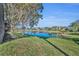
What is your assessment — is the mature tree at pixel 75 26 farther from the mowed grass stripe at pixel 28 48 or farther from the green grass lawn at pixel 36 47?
the mowed grass stripe at pixel 28 48

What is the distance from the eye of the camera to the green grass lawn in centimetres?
224

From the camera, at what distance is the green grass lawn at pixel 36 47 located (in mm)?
2238

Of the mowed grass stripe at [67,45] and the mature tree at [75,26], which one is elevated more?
the mature tree at [75,26]

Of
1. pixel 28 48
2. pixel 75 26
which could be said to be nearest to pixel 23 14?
pixel 28 48

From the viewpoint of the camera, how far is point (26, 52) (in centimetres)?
225

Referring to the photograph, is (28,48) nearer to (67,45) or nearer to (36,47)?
(36,47)

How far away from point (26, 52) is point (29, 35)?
161 mm

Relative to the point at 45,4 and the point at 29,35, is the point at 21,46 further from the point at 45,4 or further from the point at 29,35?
the point at 45,4

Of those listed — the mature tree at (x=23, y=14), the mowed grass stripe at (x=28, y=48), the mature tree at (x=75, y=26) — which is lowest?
the mowed grass stripe at (x=28, y=48)

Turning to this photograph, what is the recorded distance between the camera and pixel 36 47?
226 cm

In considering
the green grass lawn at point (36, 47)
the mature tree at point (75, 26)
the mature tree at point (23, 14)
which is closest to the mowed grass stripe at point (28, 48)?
the green grass lawn at point (36, 47)

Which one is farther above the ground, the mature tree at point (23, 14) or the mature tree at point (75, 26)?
the mature tree at point (23, 14)

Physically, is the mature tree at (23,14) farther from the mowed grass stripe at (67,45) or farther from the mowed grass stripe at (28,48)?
the mowed grass stripe at (67,45)

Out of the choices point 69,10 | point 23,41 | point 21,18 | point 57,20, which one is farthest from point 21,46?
point 69,10
